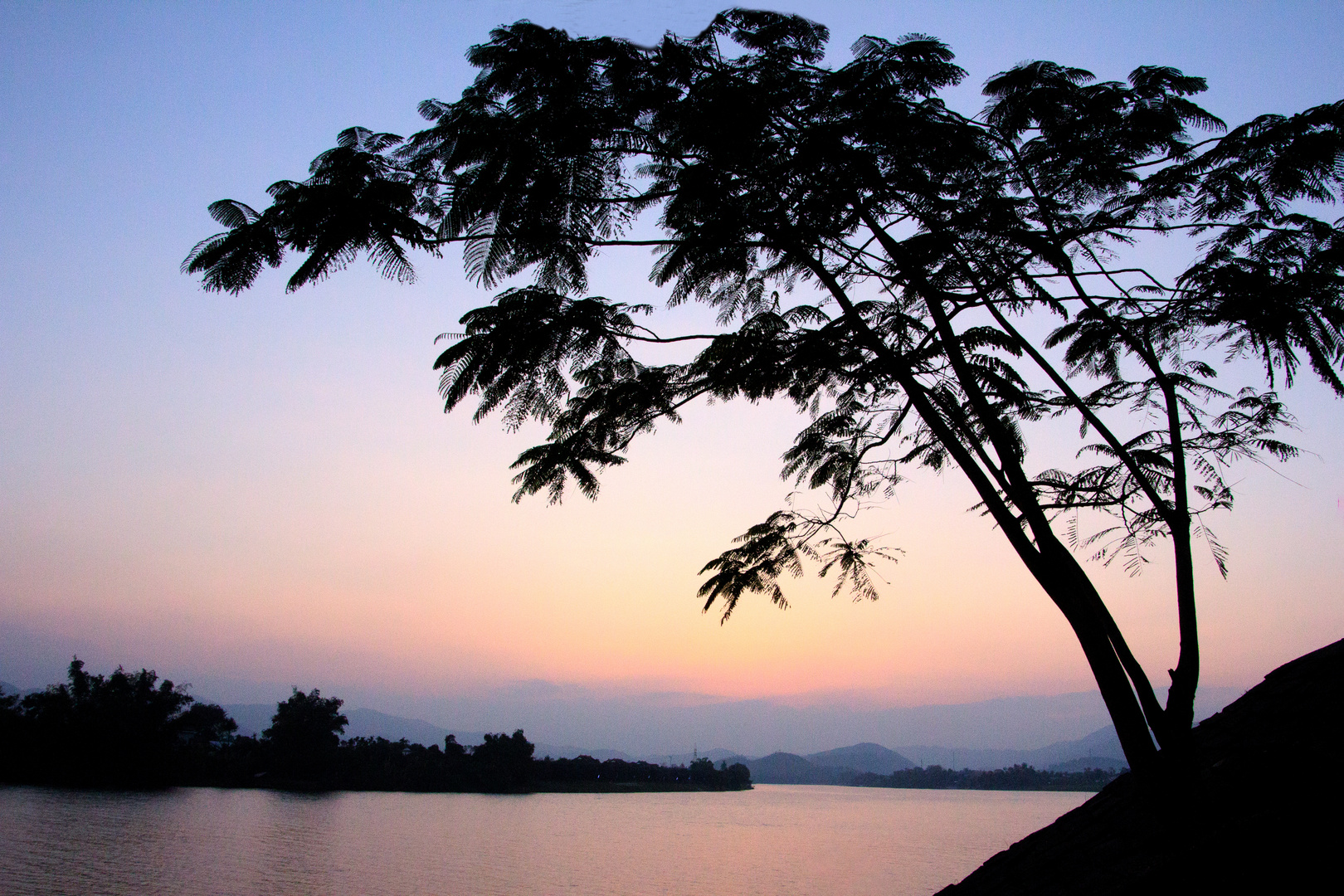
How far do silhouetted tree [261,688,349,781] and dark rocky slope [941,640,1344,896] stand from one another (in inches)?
4621

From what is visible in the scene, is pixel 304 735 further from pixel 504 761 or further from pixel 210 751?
pixel 504 761

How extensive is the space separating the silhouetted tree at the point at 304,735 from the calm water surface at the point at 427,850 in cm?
413

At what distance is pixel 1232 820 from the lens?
4457 mm

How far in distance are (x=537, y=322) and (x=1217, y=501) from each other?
16.7ft

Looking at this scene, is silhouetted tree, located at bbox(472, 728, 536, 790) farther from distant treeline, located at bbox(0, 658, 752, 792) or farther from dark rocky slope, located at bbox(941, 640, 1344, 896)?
dark rocky slope, located at bbox(941, 640, 1344, 896)

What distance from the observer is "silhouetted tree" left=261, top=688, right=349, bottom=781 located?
4267 inches

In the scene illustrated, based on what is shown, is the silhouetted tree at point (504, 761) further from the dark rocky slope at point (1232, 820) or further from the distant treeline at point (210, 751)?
the dark rocky slope at point (1232, 820)

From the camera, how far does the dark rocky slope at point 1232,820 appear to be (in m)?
3.51

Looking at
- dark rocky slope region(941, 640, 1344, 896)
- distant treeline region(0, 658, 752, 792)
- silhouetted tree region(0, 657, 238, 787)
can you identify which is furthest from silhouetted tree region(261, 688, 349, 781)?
dark rocky slope region(941, 640, 1344, 896)

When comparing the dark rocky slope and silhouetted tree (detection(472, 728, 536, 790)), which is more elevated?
the dark rocky slope

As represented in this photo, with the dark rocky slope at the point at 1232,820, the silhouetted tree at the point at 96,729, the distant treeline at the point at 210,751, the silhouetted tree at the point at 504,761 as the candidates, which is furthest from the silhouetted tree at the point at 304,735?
the dark rocky slope at the point at 1232,820

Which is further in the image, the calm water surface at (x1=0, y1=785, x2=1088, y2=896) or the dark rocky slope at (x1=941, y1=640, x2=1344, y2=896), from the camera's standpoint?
the calm water surface at (x1=0, y1=785, x2=1088, y2=896)

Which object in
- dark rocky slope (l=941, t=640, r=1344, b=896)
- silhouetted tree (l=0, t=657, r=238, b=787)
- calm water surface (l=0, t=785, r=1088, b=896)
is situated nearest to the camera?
dark rocky slope (l=941, t=640, r=1344, b=896)

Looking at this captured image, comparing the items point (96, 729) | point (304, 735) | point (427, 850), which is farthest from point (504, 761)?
point (427, 850)
